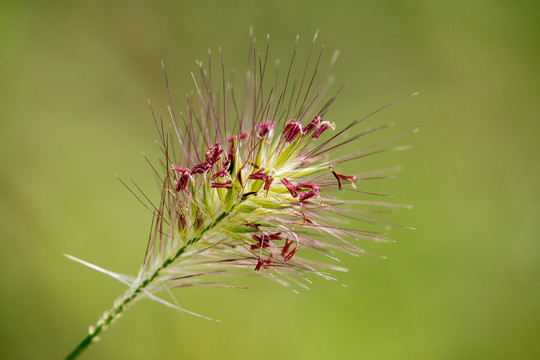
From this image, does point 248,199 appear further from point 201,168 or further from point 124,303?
point 124,303

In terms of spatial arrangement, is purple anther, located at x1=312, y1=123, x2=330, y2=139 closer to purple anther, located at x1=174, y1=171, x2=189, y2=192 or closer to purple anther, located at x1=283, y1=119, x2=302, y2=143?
purple anther, located at x1=283, y1=119, x2=302, y2=143

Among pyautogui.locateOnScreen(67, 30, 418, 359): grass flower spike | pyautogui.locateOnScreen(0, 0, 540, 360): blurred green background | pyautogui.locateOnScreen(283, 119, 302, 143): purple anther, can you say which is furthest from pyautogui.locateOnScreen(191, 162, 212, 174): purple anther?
pyautogui.locateOnScreen(0, 0, 540, 360): blurred green background

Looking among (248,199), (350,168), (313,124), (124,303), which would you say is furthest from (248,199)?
(350,168)

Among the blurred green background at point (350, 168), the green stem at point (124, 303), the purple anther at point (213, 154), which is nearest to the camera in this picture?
the green stem at point (124, 303)

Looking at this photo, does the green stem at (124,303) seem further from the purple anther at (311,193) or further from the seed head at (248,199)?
the purple anther at (311,193)

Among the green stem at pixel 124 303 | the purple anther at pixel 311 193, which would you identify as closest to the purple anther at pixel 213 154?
the green stem at pixel 124 303

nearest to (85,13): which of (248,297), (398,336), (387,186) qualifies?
(248,297)
